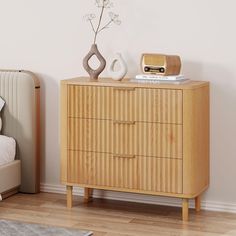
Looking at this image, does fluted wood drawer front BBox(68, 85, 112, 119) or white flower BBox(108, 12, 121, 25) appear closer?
fluted wood drawer front BBox(68, 85, 112, 119)

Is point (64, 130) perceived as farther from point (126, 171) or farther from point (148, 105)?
point (148, 105)

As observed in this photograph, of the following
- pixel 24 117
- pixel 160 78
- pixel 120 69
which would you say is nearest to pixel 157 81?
pixel 160 78

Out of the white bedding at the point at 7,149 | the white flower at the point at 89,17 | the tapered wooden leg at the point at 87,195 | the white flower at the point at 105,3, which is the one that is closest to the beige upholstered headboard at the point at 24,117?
the white bedding at the point at 7,149

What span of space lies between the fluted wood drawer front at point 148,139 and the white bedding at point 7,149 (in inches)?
31.4

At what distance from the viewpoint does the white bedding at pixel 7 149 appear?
4.45 meters

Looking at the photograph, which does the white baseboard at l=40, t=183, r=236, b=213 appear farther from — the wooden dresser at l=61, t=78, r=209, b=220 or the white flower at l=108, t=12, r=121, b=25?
the white flower at l=108, t=12, r=121, b=25

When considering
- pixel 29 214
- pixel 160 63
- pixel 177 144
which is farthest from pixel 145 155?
pixel 29 214

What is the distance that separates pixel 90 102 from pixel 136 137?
1.21ft

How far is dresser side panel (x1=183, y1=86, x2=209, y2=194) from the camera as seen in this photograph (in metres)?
3.93

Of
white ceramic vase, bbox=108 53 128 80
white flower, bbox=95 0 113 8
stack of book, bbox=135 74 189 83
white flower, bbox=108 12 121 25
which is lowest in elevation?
stack of book, bbox=135 74 189 83

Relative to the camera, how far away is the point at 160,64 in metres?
4.07

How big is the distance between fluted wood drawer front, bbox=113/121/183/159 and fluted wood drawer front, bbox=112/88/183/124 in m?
0.04

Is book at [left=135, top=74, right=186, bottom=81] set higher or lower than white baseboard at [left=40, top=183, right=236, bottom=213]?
higher

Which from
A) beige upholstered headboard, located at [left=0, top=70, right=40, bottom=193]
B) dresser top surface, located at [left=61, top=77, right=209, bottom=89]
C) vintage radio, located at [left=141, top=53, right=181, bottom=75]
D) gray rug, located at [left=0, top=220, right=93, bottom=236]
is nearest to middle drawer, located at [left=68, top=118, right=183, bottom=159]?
dresser top surface, located at [left=61, top=77, right=209, bottom=89]
